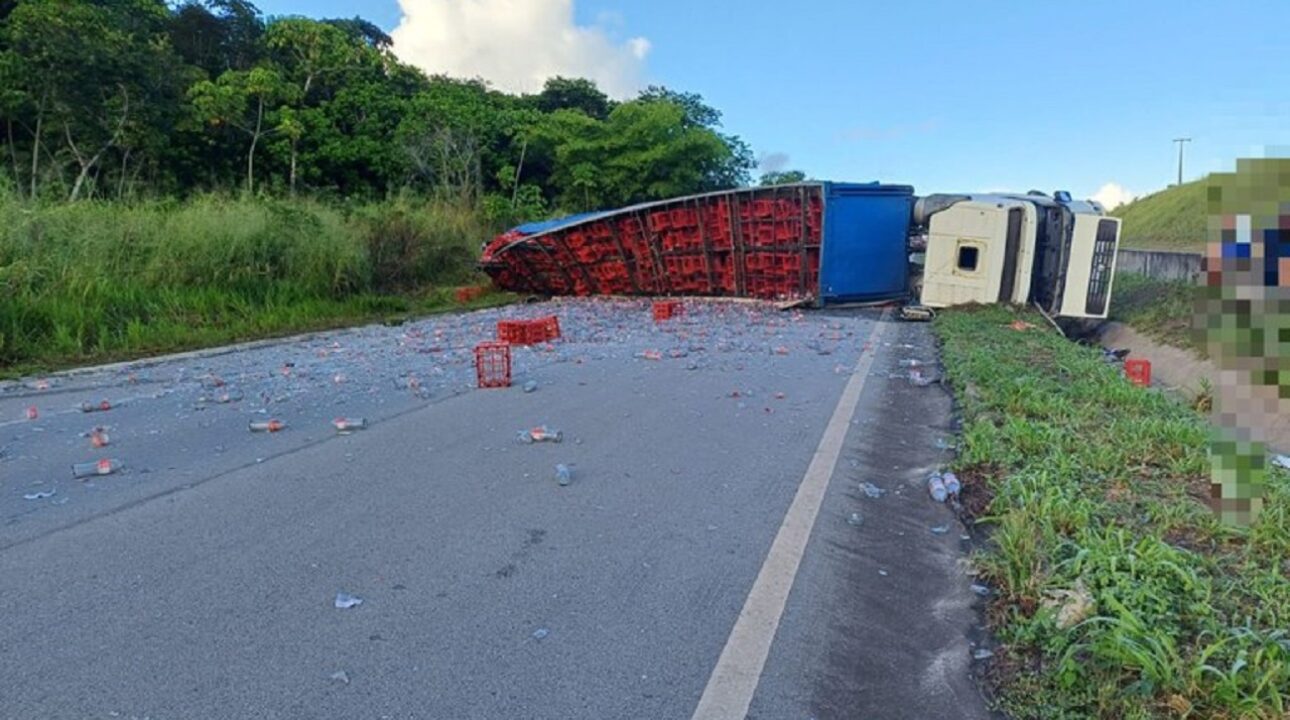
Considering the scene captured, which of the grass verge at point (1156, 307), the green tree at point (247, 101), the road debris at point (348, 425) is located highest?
the green tree at point (247, 101)

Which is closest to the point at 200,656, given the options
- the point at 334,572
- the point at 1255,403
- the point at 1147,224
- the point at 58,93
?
the point at 334,572

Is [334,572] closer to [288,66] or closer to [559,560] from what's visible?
[559,560]

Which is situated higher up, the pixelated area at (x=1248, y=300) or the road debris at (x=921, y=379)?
the pixelated area at (x=1248, y=300)

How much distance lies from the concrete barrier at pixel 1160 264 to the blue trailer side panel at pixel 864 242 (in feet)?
17.1

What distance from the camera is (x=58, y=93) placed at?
1991cm

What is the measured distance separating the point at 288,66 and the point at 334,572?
114ft

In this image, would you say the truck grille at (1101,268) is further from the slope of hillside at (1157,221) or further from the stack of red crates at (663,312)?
the slope of hillside at (1157,221)

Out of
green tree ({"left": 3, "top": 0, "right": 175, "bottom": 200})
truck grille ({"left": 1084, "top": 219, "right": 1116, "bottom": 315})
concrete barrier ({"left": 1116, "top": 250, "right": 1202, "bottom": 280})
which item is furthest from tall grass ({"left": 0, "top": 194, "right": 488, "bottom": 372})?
concrete barrier ({"left": 1116, "top": 250, "right": 1202, "bottom": 280})

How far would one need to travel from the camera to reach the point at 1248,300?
107 inches

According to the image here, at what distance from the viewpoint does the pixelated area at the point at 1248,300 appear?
257 cm

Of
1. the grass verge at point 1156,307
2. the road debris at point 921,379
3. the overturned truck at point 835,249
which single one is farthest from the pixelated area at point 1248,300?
the overturned truck at point 835,249

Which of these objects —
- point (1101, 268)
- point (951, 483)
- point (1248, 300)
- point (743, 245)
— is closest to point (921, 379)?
point (951, 483)

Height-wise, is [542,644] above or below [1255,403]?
below

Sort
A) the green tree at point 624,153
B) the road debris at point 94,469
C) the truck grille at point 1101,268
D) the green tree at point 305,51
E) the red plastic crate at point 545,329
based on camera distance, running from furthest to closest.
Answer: the green tree at point 624,153
the green tree at point 305,51
the truck grille at point 1101,268
the red plastic crate at point 545,329
the road debris at point 94,469
